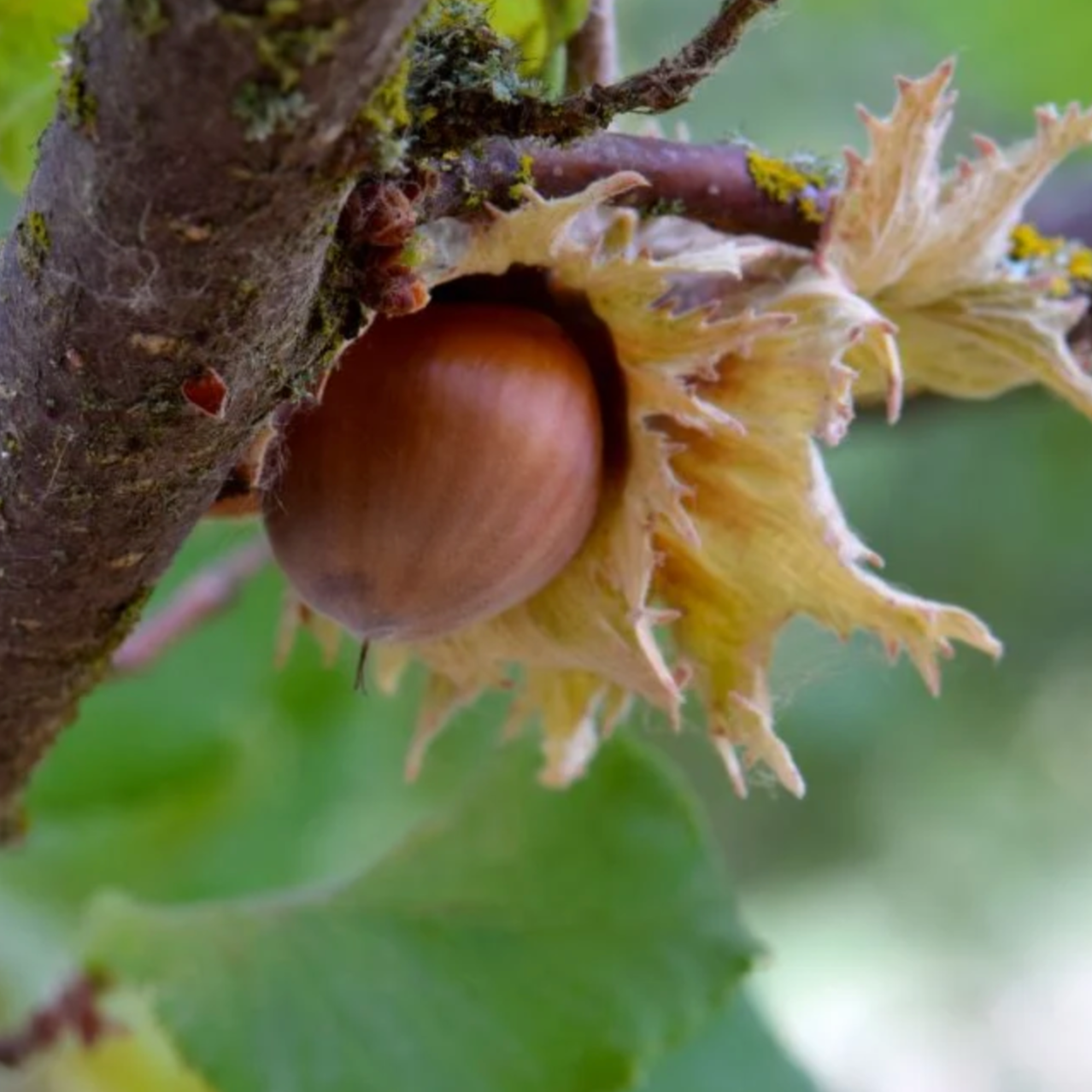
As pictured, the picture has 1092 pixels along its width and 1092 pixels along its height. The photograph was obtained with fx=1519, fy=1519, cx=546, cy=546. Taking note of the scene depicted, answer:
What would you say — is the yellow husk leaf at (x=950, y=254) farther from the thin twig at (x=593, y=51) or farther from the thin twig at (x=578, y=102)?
the thin twig at (x=578, y=102)

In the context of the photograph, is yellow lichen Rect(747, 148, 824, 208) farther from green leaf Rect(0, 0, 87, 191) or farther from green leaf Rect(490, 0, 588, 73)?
green leaf Rect(0, 0, 87, 191)

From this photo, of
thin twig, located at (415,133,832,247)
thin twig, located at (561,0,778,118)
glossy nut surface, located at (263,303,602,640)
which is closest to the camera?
thin twig, located at (561,0,778,118)

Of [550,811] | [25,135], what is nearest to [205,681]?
[550,811]

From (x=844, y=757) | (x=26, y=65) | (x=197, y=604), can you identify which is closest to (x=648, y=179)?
(x=26, y=65)

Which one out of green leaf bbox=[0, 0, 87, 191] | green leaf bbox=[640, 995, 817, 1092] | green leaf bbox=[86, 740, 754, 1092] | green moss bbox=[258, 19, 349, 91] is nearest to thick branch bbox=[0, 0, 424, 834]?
green moss bbox=[258, 19, 349, 91]

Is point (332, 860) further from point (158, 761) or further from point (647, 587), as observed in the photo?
point (647, 587)

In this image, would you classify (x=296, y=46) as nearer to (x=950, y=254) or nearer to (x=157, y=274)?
(x=157, y=274)
